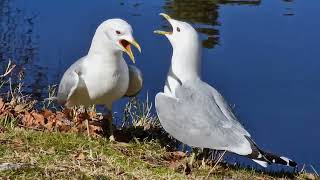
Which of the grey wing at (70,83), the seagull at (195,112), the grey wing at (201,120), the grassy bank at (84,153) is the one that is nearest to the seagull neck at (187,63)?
the seagull at (195,112)

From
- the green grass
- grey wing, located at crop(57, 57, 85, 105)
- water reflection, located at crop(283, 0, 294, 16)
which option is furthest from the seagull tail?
water reflection, located at crop(283, 0, 294, 16)

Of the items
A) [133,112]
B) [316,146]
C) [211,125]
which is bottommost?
[316,146]

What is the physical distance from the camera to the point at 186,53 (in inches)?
238

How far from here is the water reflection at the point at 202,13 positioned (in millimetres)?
11836

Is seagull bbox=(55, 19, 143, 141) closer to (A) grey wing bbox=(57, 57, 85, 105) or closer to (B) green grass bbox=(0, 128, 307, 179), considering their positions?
Result: (A) grey wing bbox=(57, 57, 85, 105)

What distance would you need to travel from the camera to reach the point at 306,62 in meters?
10.8

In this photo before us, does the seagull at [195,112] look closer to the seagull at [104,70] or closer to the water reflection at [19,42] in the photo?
the seagull at [104,70]

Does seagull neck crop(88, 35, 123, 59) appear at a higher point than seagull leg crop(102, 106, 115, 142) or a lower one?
higher

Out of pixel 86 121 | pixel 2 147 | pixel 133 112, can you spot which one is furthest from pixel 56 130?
pixel 133 112

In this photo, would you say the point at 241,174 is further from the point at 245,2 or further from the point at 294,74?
the point at 245,2

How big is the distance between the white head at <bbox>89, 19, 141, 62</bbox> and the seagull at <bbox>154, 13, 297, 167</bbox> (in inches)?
14.4

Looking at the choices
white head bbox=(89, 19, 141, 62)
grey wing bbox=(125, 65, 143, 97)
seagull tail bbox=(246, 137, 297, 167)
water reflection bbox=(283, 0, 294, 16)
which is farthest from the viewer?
water reflection bbox=(283, 0, 294, 16)

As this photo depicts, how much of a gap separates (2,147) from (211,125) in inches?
50.6

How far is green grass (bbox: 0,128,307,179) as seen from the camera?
4992 millimetres
